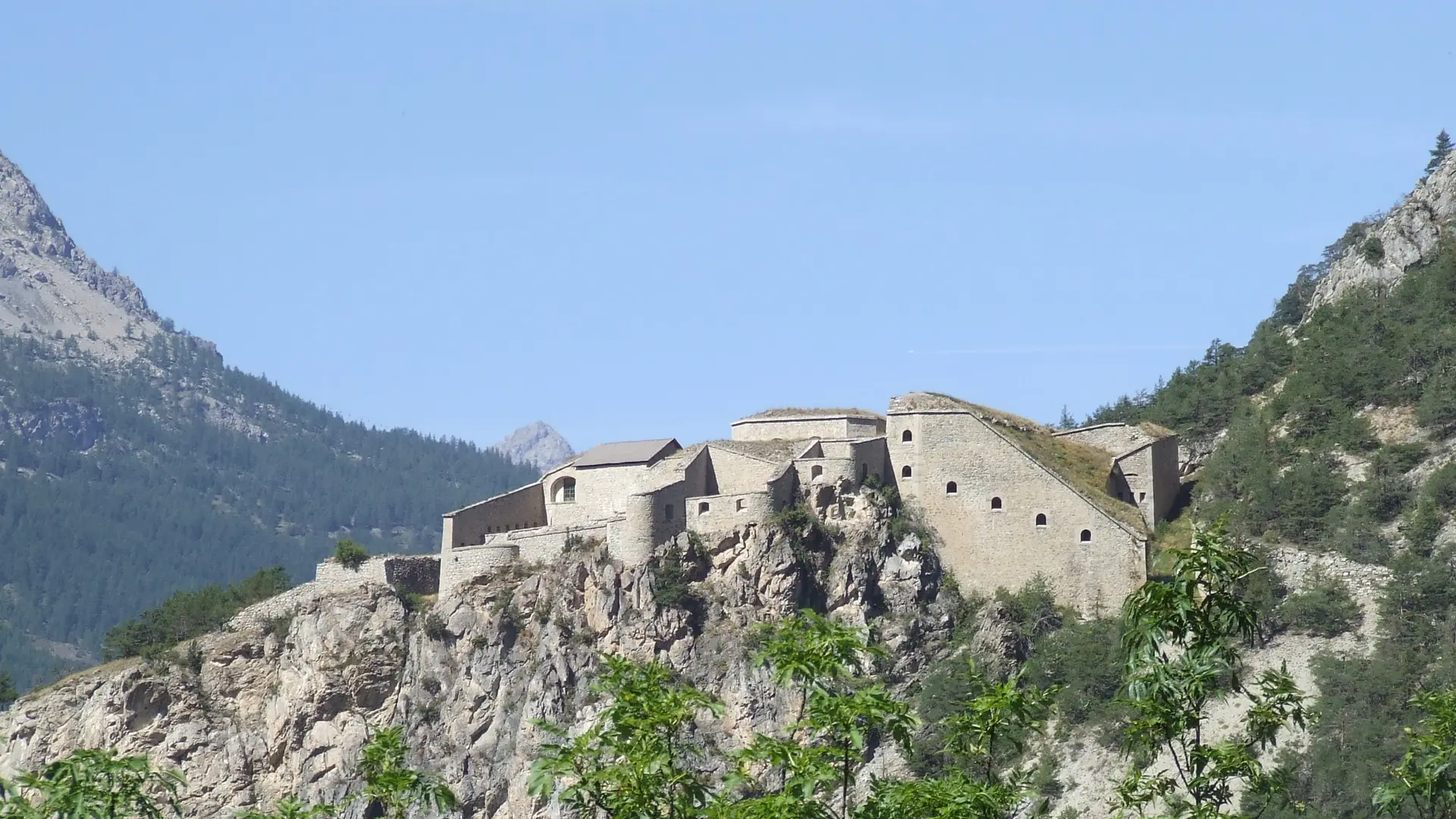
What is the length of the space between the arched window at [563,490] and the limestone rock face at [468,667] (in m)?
3.53

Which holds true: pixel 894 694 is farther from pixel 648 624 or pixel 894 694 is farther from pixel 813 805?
pixel 813 805

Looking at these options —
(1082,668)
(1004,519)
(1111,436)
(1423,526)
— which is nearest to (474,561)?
(1004,519)

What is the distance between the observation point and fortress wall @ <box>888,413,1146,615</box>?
219ft

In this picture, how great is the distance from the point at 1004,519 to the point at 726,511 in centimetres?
772

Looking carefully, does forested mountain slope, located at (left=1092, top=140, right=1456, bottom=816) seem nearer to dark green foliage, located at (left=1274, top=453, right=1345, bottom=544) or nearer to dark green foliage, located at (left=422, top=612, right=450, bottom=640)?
dark green foliage, located at (left=1274, top=453, right=1345, bottom=544)

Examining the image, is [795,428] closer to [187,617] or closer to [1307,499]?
[1307,499]

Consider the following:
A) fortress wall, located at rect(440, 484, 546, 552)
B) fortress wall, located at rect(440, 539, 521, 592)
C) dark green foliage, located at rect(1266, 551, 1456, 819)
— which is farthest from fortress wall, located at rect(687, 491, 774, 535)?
dark green foliage, located at rect(1266, 551, 1456, 819)

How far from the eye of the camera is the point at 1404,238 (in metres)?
83.4

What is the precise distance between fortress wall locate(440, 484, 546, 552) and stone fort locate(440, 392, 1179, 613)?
6 centimetres

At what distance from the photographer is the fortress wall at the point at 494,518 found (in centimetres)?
7256

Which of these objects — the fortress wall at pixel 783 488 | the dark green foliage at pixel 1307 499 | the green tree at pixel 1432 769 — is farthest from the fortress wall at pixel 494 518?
the green tree at pixel 1432 769

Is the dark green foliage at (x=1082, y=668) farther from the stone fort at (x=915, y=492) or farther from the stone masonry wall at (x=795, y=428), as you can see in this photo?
the stone masonry wall at (x=795, y=428)

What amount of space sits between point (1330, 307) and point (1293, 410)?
8834 millimetres

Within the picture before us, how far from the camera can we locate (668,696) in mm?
28344
